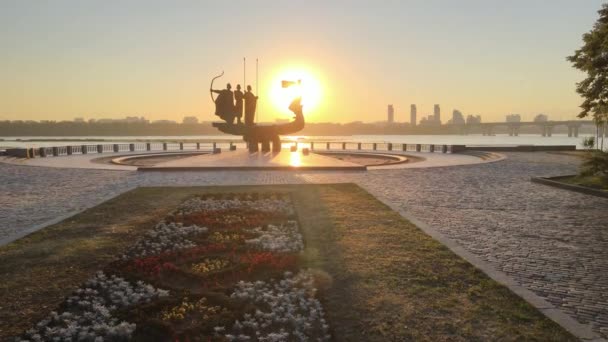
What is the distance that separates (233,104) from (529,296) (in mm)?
26951

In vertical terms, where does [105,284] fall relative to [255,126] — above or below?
below

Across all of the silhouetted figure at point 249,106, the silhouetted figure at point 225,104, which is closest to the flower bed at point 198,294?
the silhouetted figure at point 225,104

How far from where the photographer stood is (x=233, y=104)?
3048cm

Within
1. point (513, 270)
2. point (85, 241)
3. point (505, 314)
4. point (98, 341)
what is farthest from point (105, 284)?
point (513, 270)

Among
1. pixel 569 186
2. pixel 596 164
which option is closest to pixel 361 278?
pixel 569 186

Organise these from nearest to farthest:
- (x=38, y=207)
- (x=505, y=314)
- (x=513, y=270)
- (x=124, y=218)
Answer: (x=505, y=314)
(x=513, y=270)
(x=124, y=218)
(x=38, y=207)

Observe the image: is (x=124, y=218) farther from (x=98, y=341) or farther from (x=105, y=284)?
(x=98, y=341)

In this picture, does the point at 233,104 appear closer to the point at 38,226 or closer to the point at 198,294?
the point at 38,226

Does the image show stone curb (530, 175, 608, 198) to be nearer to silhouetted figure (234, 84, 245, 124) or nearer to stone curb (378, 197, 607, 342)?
stone curb (378, 197, 607, 342)

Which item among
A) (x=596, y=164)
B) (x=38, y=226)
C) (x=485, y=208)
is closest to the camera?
(x=38, y=226)

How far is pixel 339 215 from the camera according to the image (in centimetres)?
1092

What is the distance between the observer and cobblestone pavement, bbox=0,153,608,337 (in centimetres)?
645

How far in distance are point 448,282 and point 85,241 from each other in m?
6.90

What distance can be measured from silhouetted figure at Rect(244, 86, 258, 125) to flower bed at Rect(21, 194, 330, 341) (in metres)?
22.4
